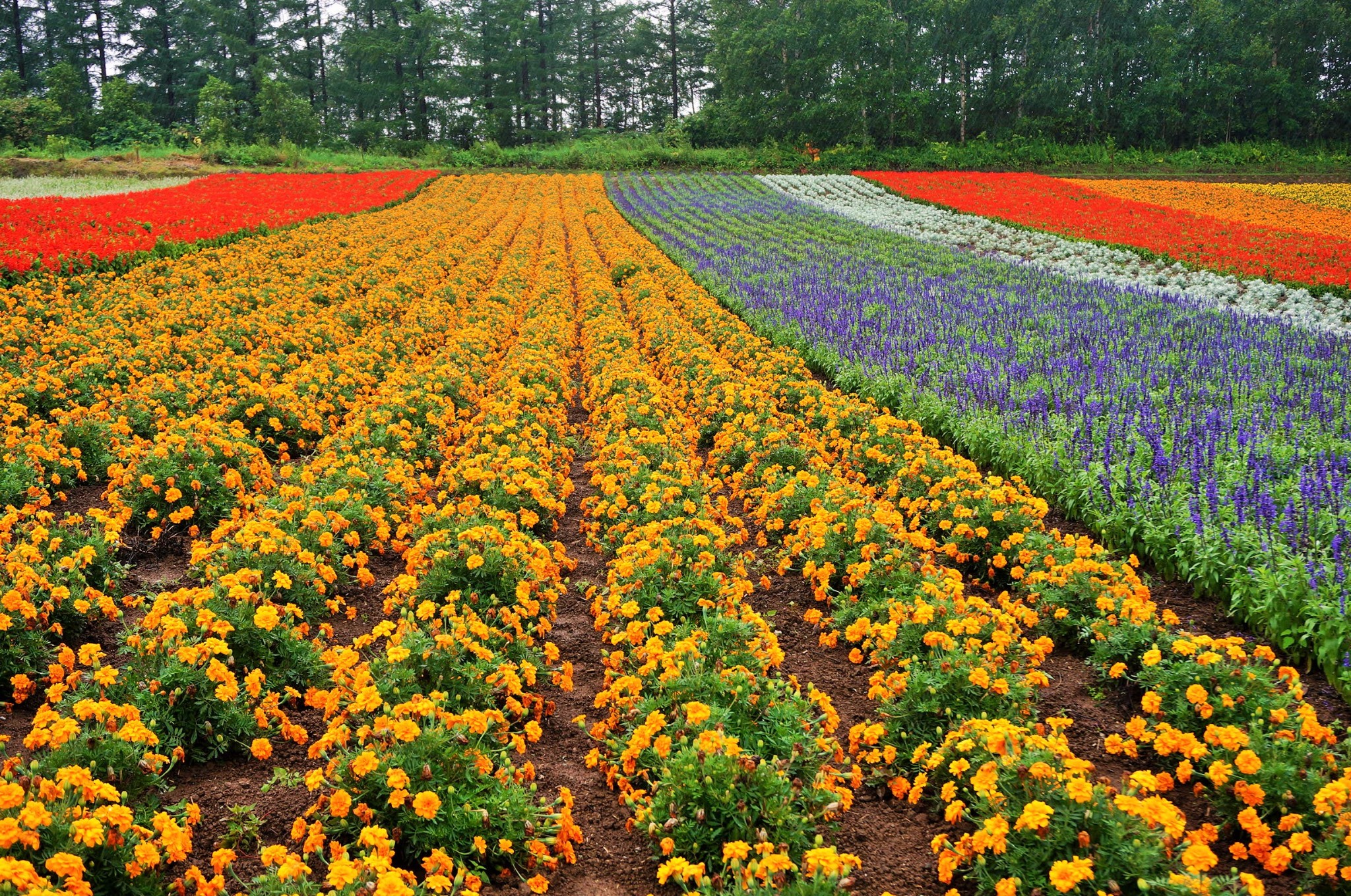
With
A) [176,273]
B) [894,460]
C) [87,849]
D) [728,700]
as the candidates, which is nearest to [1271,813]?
[728,700]

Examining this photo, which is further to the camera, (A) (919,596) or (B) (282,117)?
(B) (282,117)

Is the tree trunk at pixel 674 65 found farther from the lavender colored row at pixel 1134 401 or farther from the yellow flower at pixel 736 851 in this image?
the yellow flower at pixel 736 851

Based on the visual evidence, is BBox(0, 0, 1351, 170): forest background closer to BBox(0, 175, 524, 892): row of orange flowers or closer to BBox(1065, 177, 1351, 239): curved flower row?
BBox(1065, 177, 1351, 239): curved flower row

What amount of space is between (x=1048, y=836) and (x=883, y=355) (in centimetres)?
961

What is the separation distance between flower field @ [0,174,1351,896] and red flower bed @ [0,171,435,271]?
19.3 feet

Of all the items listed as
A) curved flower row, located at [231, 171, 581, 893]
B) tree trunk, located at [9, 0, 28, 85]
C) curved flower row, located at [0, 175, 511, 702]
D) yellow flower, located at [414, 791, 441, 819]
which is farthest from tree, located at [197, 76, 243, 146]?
yellow flower, located at [414, 791, 441, 819]

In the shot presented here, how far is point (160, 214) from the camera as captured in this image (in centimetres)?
2261

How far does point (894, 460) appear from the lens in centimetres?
835

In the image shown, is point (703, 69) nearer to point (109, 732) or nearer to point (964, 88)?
point (964, 88)

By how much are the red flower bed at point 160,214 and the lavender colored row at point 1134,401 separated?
13.2 meters

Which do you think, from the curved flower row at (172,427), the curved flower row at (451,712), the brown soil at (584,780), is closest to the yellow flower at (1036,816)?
the brown soil at (584,780)

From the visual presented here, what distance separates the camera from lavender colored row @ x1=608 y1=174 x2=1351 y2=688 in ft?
20.0

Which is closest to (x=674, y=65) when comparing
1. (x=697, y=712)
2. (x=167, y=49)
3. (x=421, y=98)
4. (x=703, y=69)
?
(x=703, y=69)

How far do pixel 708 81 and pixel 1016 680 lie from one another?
81099 millimetres
